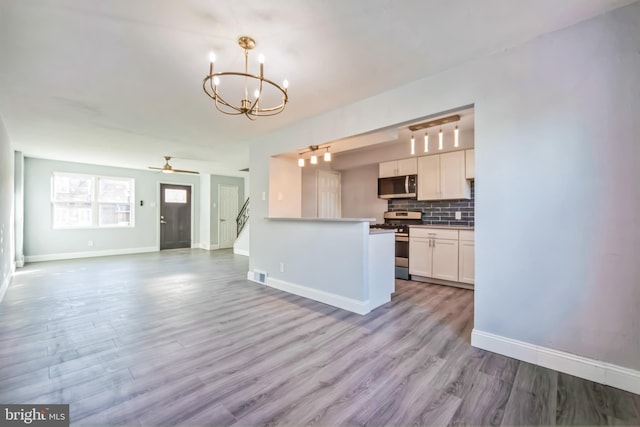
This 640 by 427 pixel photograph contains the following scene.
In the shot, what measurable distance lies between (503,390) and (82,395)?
268 cm

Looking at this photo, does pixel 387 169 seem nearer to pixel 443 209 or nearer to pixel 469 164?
pixel 443 209

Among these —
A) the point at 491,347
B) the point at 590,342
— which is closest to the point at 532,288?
the point at 590,342

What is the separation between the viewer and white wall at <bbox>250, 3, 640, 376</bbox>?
1778 mm

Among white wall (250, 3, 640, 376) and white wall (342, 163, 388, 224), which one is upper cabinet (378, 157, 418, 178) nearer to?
white wall (342, 163, 388, 224)

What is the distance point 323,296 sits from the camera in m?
3.57

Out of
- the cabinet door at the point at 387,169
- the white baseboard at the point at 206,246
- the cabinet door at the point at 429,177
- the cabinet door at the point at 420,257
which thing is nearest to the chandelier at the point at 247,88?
the cabinet door at the point at 387,169

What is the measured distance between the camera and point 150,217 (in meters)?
8.23

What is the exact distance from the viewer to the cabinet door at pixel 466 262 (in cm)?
411

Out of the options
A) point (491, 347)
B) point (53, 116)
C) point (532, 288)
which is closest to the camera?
point (532, 288)

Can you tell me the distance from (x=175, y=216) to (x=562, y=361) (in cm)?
944

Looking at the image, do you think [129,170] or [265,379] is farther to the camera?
[129,170]

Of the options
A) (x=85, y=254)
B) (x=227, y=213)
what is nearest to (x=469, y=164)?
(x=227, y=213)

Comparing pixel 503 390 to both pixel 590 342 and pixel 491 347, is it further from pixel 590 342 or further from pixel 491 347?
pixel 590 342

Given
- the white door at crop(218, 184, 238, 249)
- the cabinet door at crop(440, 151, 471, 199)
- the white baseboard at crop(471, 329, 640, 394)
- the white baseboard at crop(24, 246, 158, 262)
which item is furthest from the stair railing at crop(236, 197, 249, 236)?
the white baseboard at crop(471, 329, 640, 394)
